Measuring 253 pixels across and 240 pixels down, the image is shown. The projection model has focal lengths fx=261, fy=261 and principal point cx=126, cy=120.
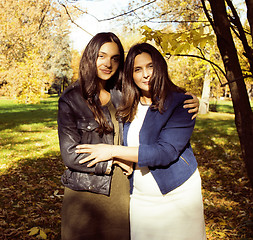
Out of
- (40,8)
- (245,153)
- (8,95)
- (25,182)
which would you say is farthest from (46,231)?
(40,8)

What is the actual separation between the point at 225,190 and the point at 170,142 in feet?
13.3

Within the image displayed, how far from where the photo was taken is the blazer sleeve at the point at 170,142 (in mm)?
1882

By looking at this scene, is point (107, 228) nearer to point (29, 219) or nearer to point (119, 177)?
point (119, 177)

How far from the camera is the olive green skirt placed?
2.02 m

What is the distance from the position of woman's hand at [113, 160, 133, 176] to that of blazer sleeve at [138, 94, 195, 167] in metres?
0.19

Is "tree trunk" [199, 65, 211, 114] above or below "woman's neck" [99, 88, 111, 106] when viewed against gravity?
below

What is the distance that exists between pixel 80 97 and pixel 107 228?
1.05 meters

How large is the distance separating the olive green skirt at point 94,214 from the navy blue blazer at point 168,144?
1.10ft

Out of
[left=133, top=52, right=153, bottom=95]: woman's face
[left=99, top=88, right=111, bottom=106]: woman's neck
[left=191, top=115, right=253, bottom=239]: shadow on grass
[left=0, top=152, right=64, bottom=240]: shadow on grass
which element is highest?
[left=133, top=52, right=153, bottom=95]: woman's face

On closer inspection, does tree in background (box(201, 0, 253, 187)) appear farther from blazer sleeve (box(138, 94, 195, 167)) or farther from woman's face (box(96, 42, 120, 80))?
woman's face (box(96, 42, 120, 80))

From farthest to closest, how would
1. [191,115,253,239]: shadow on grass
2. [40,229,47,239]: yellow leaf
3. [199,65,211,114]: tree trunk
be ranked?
[199,65,211,114]: tree trunk, [191,115,253,239]: shadow on grass, [40,229,47,239]: yellow leaf

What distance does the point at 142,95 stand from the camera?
89.8 inches

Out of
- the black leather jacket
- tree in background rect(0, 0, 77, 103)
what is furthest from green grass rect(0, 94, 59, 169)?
the black leather jacket

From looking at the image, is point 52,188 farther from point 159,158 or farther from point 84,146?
point 159,158
